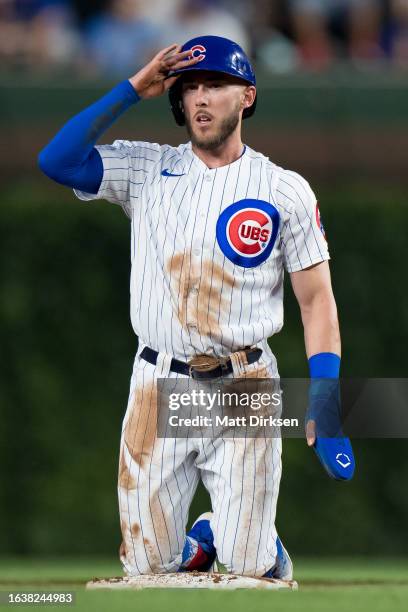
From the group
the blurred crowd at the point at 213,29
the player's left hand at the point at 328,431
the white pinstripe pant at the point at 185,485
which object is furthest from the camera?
the blurred crowd at the point at 213,29

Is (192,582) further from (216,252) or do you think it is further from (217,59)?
(217,59)

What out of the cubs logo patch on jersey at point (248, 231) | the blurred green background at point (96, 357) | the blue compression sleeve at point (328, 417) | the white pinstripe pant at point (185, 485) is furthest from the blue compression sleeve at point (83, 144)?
the blurred green background at point (96, 357)

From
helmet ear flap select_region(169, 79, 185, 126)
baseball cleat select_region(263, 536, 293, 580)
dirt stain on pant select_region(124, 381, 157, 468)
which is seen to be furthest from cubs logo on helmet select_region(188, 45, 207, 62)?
baseball cleat select_region(263, 536, 293, 580)

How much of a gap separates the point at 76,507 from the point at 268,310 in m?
4.00

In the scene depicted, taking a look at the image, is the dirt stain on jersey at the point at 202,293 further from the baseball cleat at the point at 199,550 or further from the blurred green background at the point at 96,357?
the blurred green background at the point at 96,357

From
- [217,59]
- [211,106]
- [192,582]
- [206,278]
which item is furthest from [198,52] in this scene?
[192,582]

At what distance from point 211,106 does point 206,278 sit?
68 cm

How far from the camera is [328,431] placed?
533 centimetres

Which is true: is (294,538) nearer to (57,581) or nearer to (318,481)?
(318,481)

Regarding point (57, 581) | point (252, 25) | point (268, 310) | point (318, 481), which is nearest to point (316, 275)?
point (268, 310)

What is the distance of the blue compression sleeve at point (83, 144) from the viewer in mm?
5320

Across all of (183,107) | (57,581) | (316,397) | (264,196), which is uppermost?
(183,107)

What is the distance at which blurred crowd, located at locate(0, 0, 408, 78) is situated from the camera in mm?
10211

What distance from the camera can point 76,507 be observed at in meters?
9.09
